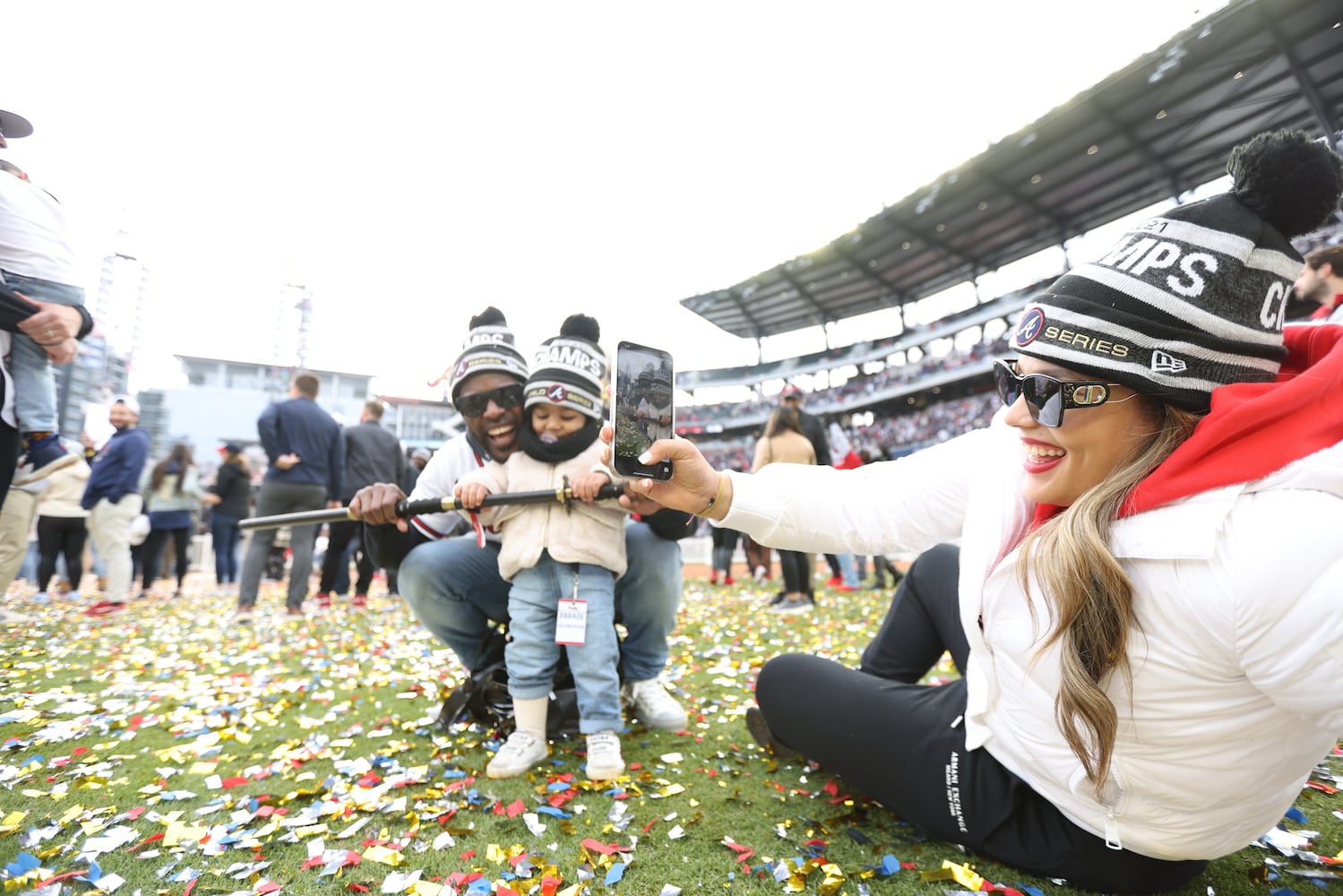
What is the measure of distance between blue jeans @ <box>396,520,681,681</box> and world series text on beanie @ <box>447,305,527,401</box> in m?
0.74

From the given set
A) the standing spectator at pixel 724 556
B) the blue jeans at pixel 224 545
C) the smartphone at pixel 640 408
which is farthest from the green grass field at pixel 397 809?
the standing spectator at pixel 724 556

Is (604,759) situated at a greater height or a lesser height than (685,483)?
lesser

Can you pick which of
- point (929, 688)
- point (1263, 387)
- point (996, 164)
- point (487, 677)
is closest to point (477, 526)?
point (487, 677)

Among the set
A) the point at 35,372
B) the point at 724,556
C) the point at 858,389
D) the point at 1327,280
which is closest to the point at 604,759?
the point at 35,372

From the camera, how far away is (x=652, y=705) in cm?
249

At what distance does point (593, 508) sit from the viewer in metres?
2.31

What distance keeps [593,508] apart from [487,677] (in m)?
0.89

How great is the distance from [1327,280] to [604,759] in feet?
14.3

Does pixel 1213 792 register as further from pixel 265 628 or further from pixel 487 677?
pixel 265 628

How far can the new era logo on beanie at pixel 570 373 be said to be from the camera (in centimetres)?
240

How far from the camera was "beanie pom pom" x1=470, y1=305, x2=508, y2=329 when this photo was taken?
9.51 feet

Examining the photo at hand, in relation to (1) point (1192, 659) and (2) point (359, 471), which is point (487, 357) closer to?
(1) point (1192, 659)

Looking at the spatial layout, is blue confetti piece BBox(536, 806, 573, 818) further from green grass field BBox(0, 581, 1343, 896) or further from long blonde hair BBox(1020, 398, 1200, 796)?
long blonde hair BBox(1020, 398, 1200, 796)

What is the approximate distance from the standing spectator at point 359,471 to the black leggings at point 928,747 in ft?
17.9
